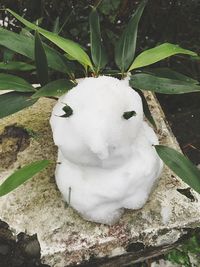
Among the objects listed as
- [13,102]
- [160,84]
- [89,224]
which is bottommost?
[89,224]

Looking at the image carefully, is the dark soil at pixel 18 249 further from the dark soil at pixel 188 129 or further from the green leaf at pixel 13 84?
the dark soil at pixel 188 129

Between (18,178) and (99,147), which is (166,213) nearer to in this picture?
(99,147)

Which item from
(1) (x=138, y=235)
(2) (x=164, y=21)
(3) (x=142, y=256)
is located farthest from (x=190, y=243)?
(2) (x=164, y=21)

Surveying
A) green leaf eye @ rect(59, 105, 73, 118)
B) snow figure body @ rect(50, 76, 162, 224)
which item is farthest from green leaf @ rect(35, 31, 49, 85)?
green leaf eye @ rect(59, 105, 73, 118)

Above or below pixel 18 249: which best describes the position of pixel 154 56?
above

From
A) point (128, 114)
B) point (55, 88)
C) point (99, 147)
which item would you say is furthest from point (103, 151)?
point (55, 88)

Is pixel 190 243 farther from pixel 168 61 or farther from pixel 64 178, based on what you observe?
pixel 168 61

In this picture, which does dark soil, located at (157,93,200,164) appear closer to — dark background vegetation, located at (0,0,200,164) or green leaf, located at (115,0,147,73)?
dark background vegetation, located at (0,0,200,164)
